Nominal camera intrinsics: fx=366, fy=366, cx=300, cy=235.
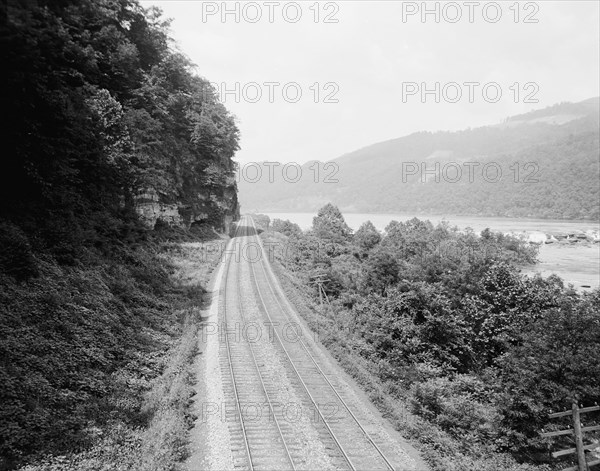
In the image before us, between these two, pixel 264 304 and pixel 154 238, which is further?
pixel 154 238

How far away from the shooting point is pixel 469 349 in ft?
75.8

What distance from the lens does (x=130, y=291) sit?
2245cm

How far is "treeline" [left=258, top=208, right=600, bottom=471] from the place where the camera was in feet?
51.3

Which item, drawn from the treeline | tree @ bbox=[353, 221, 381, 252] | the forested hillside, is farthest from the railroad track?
tree @ bbox=[353, 221, 381, 252]

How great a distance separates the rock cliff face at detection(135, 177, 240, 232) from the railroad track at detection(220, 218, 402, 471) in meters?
14.7

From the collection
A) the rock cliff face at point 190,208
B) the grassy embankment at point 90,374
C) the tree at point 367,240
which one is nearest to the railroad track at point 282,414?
the grassy embankment at point 90,374

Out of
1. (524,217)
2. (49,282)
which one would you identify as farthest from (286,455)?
(524,217)

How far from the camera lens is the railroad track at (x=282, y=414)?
12.8 meters

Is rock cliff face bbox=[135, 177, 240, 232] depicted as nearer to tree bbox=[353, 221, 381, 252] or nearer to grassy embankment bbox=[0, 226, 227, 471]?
grassy embankment bbox=[0, 226, 227, 471]

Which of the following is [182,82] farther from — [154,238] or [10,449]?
[10,449]

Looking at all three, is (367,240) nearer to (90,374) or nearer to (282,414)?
(282,414)

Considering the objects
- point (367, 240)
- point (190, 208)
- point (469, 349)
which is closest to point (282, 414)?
point (469, 349)

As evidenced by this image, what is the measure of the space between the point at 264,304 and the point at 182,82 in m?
34.4

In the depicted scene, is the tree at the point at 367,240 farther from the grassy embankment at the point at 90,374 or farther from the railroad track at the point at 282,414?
the grassy embankment at the point at 90,374
